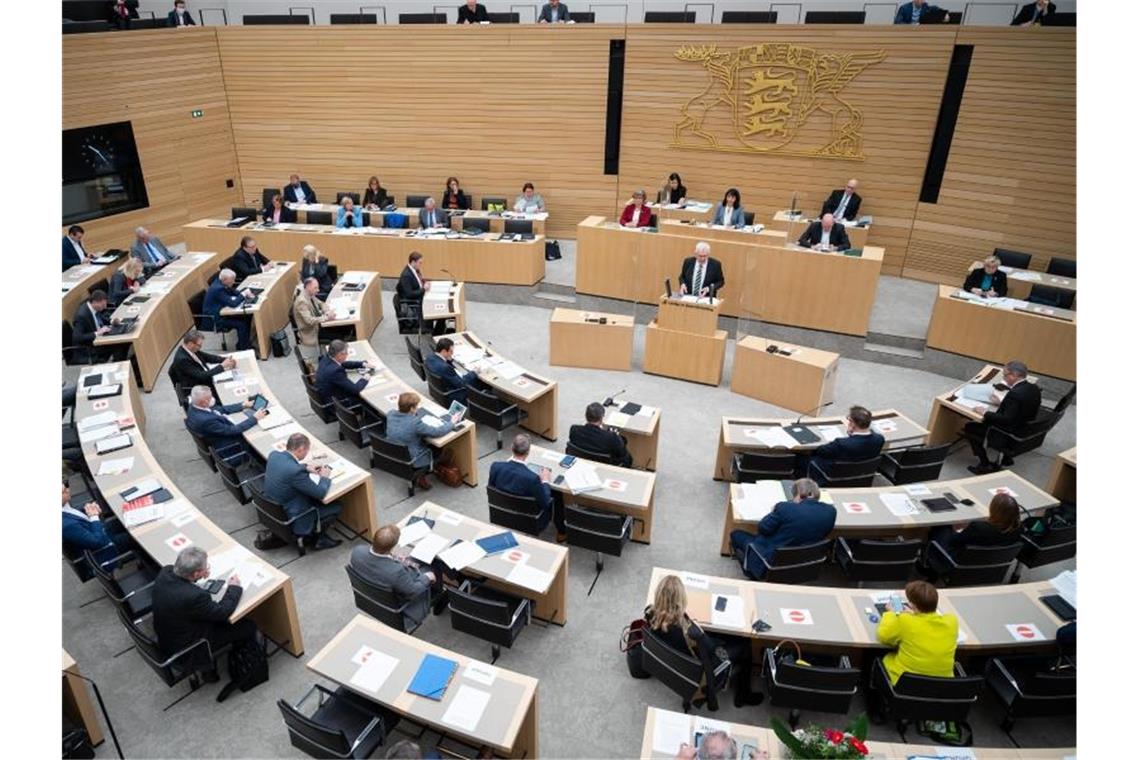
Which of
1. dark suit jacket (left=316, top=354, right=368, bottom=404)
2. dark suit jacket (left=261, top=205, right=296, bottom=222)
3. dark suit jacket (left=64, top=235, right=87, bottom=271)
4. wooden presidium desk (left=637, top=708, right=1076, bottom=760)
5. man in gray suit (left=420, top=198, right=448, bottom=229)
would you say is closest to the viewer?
wooden presidium desk (left=637, top=708, right=1076, bottom=760)

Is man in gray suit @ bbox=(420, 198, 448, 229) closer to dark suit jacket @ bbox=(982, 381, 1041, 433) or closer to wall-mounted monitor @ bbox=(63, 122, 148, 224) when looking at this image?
wall-mounted monitor @ bbox=(63, 122, 148, 224)

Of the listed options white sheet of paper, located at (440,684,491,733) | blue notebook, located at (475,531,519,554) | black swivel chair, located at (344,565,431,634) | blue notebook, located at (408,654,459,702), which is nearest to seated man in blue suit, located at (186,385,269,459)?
black swivel chair, located at (344,565,431,634)

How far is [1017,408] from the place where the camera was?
7.90 metres

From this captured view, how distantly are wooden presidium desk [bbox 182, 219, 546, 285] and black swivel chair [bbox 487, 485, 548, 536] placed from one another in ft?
23.8

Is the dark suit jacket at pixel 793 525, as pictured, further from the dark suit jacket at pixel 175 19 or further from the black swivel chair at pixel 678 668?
the dark suit jacket at pixel 175 19

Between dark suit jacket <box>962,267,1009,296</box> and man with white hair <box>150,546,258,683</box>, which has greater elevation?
dark suit jacket <box>962,267,1009,296</box>

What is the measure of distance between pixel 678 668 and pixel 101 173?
15852 millimetres

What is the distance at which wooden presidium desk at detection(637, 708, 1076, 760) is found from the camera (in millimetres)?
4203

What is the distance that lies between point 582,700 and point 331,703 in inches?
74.8

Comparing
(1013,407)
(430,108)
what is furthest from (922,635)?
(430,108)

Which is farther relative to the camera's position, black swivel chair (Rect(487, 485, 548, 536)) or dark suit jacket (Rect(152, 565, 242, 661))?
black swivel chair (Rect(487, 485, 548, 536))

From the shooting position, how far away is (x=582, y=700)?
5508 mm

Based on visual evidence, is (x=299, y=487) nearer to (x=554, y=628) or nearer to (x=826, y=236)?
(x=554, y=628)

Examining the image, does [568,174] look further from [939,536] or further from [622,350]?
[939,536]
